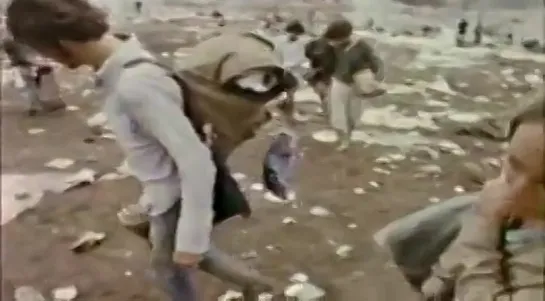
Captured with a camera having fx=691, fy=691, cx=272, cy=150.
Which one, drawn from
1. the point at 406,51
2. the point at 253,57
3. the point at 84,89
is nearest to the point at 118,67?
the point at 84,89

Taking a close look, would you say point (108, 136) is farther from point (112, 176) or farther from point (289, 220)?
point (289, 220)

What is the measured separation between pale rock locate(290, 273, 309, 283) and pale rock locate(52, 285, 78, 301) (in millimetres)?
282

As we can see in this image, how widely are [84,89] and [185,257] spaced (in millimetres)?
248

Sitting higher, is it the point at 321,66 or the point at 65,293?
the point at 321,66

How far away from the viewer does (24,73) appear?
2.71ft

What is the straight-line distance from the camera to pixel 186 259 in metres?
0.90

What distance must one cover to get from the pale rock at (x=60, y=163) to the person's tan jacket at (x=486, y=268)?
52 centimetres

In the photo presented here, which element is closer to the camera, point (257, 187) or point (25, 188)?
point (25, 188)

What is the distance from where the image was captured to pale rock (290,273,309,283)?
934mm

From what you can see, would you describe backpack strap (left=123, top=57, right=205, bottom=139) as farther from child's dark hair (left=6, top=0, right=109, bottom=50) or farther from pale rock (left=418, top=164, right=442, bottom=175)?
pale rock (left=418, top=164, right=442, bottom=175)

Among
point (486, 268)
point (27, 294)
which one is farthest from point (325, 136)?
point (27, 294)

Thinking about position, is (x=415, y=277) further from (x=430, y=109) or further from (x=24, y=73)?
(x=24, y=73)

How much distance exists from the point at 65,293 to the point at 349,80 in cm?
46

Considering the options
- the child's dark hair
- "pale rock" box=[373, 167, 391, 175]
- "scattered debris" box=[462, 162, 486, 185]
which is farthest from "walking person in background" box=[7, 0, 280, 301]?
"scattered debris" box=[462, 162, 486, 185]
